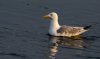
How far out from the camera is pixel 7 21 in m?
25.8

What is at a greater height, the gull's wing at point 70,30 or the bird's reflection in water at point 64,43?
the gull's wing at point 70,30

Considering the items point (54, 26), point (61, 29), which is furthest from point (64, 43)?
point (54, 26)

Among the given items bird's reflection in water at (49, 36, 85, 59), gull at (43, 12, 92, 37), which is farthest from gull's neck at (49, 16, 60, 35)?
bird's reflection in water at (49, 36, 85, 59)

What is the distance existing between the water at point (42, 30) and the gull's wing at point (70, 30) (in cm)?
36

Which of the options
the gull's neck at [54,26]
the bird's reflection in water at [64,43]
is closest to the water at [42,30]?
the bird's reflection in water at [64,43]

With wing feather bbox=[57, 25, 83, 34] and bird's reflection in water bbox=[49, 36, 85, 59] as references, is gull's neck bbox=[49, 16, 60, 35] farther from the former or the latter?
bird's reflection in water bbox=[49, 36, 85, 59]

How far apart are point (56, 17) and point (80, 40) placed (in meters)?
1.92

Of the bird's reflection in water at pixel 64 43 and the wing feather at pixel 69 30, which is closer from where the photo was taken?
the bird's reflection in water at pixel 64 43

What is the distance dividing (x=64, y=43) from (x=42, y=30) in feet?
6.58

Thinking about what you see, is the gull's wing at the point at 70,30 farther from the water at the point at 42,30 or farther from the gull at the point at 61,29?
the water at the point at 42,30

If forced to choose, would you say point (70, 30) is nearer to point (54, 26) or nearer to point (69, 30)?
point (69, 30)

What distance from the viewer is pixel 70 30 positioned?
83.4 ft

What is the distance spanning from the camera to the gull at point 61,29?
82.7 ft

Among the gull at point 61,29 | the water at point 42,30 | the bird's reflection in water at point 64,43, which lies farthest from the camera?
the gull at point 61,29
